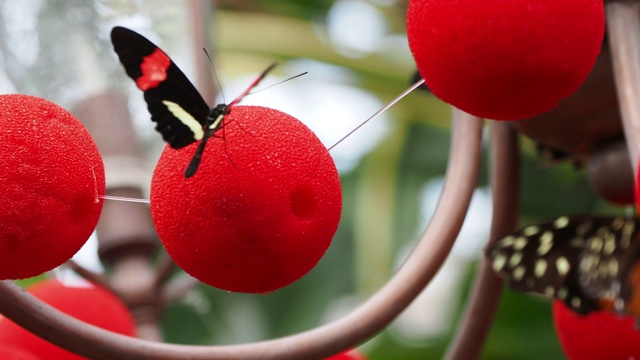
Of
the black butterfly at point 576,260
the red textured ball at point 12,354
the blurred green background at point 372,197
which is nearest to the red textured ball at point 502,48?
the black butterfly at point 576,260

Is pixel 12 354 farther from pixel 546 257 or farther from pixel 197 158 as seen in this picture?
pixel 546 257

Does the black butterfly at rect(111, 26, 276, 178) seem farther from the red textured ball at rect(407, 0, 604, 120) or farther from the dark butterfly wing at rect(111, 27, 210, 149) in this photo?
the red textured ball at rect(407, 0, 604, 120)

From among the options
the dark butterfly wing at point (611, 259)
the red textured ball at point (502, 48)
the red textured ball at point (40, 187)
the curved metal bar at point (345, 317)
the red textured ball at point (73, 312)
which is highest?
the red textured ball at point (502, 48)

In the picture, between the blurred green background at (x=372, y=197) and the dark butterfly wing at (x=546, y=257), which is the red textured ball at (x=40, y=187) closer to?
the dark butterfly wing at (x=546, y=257)

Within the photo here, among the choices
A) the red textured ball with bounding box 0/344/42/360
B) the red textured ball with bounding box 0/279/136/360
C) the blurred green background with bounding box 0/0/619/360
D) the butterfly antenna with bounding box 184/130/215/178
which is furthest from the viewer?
the blurred green background with bounding box 0/0/619/360

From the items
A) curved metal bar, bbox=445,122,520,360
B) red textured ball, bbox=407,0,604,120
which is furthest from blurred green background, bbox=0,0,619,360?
red textured ball, bbox=407,0,604,120

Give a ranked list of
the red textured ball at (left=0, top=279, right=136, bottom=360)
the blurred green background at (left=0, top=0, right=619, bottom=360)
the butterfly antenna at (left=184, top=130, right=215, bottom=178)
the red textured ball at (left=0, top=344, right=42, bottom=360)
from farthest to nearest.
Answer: the blurred green background at (left=0, top=0, right=619, bottom=360) → the red textured ball at (left=0, top=279, right=136, bottom=360) → the red textured ball at (left=0, top=344, right=42, bottom=360) → the butterfly antenna at (left=184, top=130, right=215, bottom=178)

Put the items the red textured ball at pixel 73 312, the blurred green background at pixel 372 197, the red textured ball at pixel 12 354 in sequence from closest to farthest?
the red textured ball at pixel 12 354 < the red textured ball at pixel 73 312 < the blurred green background at pixel 372 197
